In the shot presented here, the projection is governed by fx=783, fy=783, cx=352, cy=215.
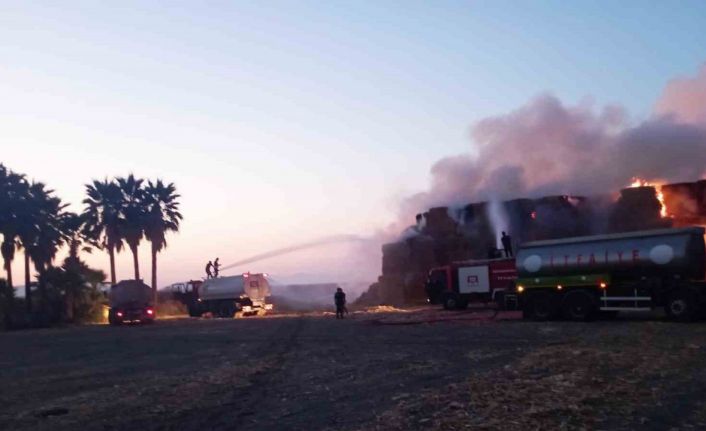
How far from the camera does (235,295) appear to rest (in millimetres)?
54594

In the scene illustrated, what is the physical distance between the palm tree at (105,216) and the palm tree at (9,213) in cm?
689

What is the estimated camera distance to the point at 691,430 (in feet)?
33.1

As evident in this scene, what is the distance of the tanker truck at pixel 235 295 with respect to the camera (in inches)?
2146

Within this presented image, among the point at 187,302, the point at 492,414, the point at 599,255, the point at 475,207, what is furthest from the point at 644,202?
the point at 492,414

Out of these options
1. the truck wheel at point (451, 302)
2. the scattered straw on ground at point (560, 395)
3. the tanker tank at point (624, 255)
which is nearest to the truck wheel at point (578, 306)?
the tanker tank at point (624, 255)

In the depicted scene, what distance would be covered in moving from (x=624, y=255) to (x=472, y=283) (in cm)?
1349

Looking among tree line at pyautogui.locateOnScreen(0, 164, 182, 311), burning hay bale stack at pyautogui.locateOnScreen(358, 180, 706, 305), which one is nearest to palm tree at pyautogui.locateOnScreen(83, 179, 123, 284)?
tree line at pyautogui.locateOnScreen(0, 164, 182, 311)

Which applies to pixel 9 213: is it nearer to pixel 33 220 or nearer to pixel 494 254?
pixel 33 220

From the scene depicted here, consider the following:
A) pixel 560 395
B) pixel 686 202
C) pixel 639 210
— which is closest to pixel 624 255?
pixel 560 395

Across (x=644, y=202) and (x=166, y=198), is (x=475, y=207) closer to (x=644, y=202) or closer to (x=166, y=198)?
(x=644, y=202)

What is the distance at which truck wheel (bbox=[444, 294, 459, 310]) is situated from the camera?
43562mm

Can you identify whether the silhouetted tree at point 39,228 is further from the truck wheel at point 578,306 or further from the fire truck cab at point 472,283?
the truck wheel at point 578,306

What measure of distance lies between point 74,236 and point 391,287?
26.3m

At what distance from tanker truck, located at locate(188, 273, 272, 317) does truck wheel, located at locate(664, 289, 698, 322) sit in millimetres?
32362
